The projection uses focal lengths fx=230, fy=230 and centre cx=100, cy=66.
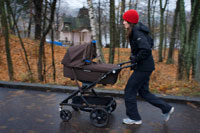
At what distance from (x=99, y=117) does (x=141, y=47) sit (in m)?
1.47

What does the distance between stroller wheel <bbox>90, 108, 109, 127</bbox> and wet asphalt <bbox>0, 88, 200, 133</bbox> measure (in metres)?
0.09

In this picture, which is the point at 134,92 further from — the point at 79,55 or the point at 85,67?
the point at 79,55

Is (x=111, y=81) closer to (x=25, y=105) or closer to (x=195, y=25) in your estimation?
(x=25, y=105)

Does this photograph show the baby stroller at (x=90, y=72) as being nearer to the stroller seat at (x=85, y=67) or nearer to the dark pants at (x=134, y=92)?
the stroller seat at (x=85, y=67)

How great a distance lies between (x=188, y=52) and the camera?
7758 mm

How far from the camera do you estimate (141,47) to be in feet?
12.3

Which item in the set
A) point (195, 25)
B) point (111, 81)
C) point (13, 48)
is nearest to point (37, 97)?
point (111, 81)

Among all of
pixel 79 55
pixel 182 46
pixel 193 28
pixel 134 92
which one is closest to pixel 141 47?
pixel 134 92

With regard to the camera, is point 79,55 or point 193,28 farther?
point 193,28

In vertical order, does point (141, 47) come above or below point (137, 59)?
above

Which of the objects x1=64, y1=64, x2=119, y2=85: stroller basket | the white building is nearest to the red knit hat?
x1=64, y1=64, x2=119, y2=85: stroller basket

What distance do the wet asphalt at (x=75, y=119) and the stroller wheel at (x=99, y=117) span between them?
9 cm

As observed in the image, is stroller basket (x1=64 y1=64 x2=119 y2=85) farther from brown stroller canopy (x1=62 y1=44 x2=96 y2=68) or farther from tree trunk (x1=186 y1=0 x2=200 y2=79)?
tree trunk (x1=186 y1=0 x2=200 y2=79)

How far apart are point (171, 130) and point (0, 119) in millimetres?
3267
